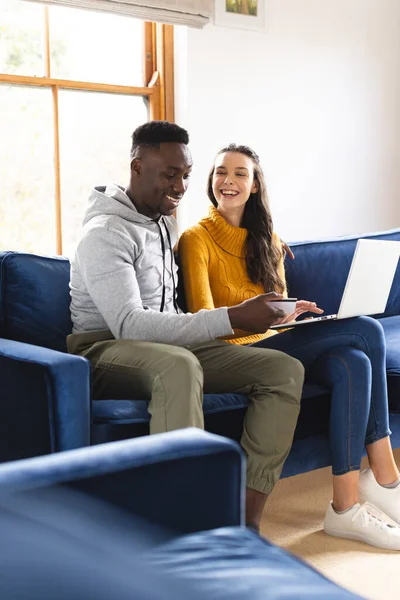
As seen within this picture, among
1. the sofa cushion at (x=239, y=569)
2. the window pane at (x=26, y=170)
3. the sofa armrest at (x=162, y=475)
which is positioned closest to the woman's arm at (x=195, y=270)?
the window pane at (x=26, y=170)

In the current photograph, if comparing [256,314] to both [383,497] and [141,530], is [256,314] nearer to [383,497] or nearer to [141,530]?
[383,497]

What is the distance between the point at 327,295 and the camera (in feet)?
9.07

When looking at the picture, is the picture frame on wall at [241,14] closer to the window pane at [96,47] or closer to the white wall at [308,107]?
Answer: the white wall at [308,107]

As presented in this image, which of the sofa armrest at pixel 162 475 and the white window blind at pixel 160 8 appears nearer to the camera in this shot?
the sofa armrest at pixel 162 475

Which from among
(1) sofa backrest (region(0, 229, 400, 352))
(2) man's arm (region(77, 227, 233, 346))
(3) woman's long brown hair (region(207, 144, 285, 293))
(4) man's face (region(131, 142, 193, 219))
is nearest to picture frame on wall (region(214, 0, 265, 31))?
(3) woman's long brown hair (region(207, 144, 285, 293))

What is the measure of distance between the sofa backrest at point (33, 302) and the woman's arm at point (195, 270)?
346mm

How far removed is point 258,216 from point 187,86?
97 cm

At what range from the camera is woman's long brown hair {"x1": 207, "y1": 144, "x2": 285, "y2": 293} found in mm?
2371

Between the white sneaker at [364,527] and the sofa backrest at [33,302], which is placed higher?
the sofa backrest at [33,302]

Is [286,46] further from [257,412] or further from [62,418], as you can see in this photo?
[62,418]

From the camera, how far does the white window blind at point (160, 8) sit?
2854 millimetres

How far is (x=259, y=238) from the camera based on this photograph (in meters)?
2.41

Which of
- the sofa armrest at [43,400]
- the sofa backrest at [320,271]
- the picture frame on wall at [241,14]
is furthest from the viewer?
the picture frame on wall at [241,14]

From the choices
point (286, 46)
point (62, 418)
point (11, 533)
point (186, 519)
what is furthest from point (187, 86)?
point (11, 533)
